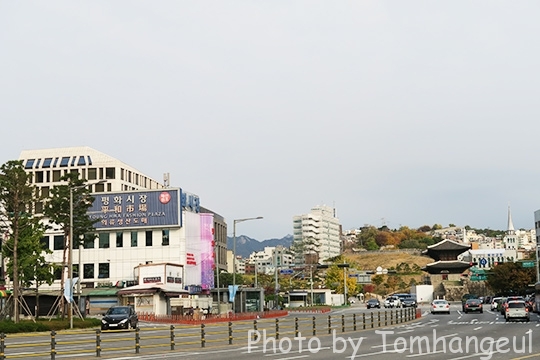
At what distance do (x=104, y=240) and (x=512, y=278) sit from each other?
8642 cm

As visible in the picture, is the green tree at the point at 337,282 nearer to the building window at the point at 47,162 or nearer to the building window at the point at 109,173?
the building window at the point at 109,173

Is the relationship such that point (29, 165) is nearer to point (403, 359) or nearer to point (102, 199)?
point (102, 199)

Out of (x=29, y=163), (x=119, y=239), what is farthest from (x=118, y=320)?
(x=29, y=163)

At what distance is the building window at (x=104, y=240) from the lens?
92.8 meters

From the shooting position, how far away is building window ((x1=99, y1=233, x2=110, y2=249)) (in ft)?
304

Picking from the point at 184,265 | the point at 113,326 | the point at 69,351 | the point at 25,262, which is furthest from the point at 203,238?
the point at 69,351

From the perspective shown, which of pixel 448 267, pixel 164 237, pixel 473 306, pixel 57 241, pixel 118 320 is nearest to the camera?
pixel 118 320

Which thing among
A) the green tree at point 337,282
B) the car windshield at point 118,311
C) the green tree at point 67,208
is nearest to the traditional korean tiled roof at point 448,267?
the green tree at point 337,282

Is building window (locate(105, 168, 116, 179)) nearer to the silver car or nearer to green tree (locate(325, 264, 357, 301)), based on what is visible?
green tree (locate(325, 264, 357, 301))

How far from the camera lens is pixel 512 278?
145m

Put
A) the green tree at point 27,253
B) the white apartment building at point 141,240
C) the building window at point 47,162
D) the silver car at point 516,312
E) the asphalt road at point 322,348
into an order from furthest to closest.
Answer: the building window at point 47,162 < the white apartment building at point 141,240 < the green tree at point 27,253 < the silver car at point 516,312 < the asphalt road at point 322,348

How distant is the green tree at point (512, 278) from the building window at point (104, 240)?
85469mm

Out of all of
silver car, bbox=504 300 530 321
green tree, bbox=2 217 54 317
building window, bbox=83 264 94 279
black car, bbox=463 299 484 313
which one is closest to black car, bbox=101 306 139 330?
green tree, bbox=2 217 54 317

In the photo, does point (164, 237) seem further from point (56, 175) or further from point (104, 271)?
point (56, 175)
